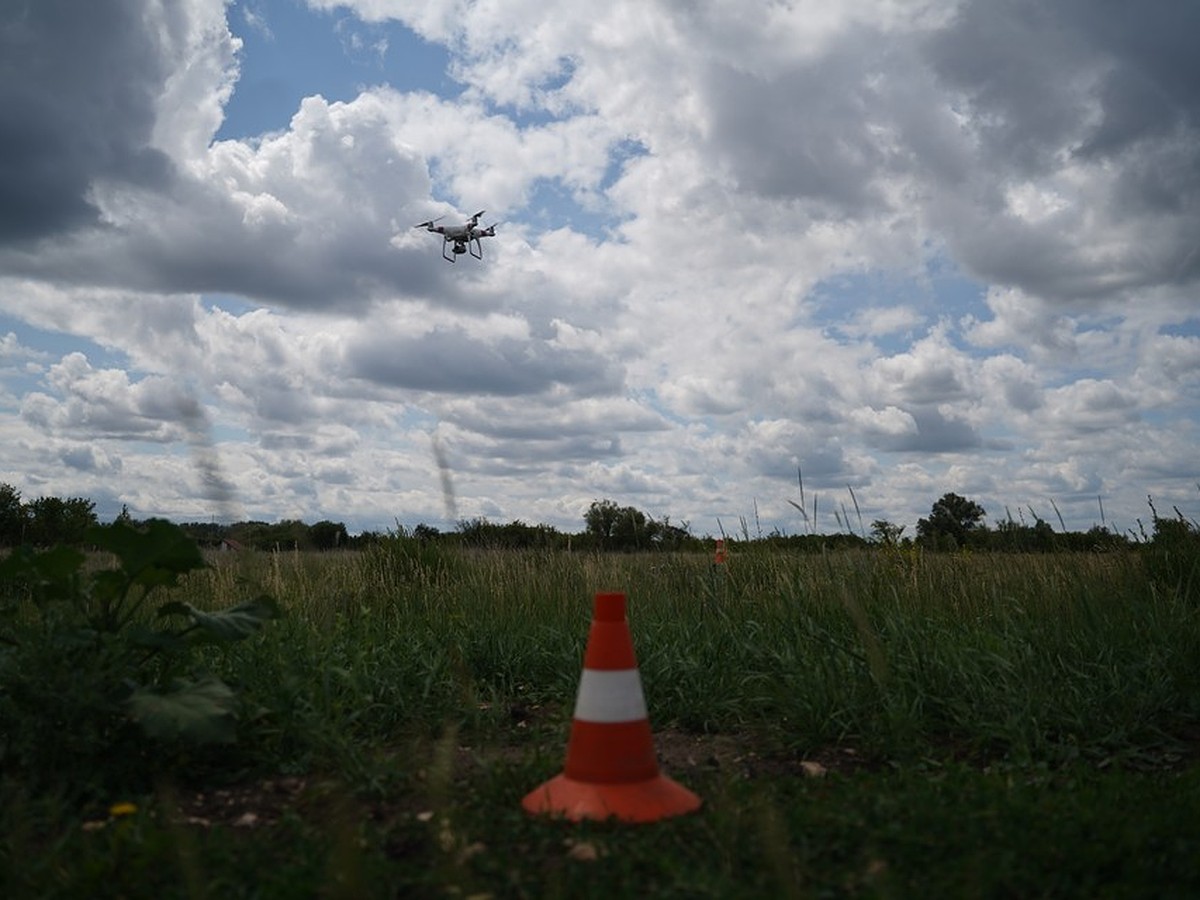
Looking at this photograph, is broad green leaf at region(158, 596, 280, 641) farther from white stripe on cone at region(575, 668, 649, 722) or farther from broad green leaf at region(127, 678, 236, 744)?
white stripe on cone at region(575, 668, 649, 722)

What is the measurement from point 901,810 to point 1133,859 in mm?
753

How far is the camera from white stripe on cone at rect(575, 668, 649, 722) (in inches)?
155

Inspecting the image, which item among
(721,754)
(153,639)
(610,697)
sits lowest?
(721,754)

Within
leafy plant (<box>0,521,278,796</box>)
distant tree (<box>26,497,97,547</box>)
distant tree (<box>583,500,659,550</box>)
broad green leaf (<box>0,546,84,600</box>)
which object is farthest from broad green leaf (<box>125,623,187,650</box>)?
distant tree (<box>26,497,97,547</box>)

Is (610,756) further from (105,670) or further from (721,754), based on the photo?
(105,670)

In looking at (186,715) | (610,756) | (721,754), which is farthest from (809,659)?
(186,715)

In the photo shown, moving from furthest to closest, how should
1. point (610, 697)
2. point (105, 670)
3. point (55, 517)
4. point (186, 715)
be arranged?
point (55, 517), point (105, 670), point (186, 715), point (610, 697)

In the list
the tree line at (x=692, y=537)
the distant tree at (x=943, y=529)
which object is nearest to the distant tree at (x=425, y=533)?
the tree line at (x=692, y=537)

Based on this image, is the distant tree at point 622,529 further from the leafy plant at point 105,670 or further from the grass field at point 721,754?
the leafy plant at point 105,670

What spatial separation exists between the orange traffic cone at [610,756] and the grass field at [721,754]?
135 millimetres

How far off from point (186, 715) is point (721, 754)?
8.16ft

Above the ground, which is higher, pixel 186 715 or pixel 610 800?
pixel 186 715

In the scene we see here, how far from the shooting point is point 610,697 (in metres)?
3.99

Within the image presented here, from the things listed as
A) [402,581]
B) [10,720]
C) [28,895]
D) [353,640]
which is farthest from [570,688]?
[402,581]
